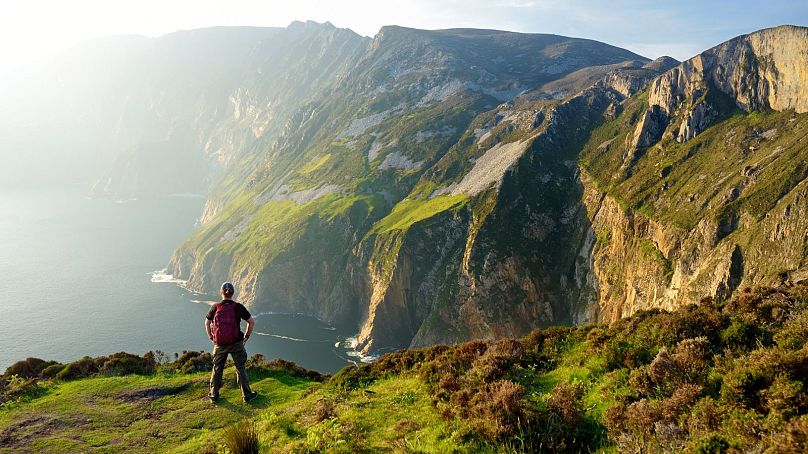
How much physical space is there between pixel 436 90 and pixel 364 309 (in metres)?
103

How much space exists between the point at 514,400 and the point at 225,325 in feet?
36.4

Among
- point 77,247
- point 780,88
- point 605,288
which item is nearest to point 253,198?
point 77,247

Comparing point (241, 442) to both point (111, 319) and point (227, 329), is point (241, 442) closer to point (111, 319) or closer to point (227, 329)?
point (227, 329)

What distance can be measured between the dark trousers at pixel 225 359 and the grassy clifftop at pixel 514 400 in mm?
666

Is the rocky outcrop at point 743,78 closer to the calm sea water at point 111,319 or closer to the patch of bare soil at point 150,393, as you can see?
the patch of bare soil at point 150,393

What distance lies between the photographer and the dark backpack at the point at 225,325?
56.5 feet

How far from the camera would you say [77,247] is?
625 feet

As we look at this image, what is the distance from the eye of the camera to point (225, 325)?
1727 centimetres

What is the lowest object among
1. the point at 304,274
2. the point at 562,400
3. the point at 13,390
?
the point at 304,274

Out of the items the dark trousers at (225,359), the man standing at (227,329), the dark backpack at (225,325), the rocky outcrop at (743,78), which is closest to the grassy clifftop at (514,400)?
the dark trousers at (225,359)


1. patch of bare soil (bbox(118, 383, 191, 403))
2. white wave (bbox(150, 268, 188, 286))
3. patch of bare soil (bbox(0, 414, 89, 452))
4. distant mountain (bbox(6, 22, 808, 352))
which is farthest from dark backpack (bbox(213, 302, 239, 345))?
white wave (bbox(150, 268, 188, 286))

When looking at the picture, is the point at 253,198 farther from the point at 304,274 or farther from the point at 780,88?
the point at 780,88

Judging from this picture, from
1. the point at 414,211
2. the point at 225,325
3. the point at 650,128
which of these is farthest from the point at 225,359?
the point at 414,211

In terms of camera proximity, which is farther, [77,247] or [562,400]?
[77,247]
